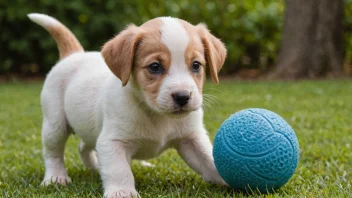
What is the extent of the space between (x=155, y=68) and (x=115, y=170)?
0.81m

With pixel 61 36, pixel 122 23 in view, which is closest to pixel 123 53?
pixel 61 36

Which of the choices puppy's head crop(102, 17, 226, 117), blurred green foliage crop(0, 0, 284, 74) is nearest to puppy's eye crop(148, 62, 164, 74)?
puppy's head crop(102, 17, 226, 117)

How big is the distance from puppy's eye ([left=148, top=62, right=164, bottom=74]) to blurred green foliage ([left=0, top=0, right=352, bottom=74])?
444 inches

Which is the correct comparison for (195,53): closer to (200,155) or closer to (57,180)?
(200,155)

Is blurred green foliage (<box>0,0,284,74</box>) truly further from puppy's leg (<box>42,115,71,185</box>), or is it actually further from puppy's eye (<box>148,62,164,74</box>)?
puppy's eye (<box>148,62,164,74</box>)

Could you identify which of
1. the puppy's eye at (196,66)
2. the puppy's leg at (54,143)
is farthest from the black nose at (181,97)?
the puppy's leg at (54,143)

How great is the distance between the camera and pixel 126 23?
51.2ft

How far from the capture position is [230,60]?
16.3 meters

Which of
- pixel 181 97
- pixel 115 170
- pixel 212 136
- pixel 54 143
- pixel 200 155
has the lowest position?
pixel 212 136

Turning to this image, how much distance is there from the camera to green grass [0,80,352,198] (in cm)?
426

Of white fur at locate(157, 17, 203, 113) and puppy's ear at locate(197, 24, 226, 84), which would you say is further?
puppy's ear at locate(197, 24, 226, 84)

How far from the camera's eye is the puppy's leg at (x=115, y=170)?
394 centimetres

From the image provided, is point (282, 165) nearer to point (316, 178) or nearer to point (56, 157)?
point (316, 178)

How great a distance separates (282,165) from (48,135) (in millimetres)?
2290
